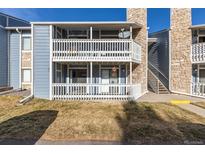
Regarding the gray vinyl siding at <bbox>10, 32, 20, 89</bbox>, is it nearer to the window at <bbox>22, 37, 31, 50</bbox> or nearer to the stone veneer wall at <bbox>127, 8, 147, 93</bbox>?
the window at <bbox>22, 37, 31, 50</bbox>

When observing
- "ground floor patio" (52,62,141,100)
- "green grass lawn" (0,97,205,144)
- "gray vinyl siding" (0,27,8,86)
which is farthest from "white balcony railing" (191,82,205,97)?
"gray vinyl siding" (0,27,8,86)

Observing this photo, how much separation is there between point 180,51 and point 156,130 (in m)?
11.0

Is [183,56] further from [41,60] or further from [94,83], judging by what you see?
[41,60]

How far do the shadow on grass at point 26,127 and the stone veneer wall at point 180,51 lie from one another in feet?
35.8

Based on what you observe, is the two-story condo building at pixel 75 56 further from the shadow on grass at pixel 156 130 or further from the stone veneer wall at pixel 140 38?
the shadow on grass at pixel 156 130

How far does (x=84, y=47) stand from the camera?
43.4 feet

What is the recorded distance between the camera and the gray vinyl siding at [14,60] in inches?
654

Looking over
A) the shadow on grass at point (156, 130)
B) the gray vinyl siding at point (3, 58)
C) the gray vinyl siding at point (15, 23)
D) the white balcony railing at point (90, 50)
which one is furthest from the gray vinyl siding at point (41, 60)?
the gray vinyl siding at point (15, 23)

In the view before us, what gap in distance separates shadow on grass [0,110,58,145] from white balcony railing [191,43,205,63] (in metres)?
11.4

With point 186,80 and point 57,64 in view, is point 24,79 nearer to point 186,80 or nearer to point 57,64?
point 57,64

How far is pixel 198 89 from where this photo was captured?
1461 centimetres

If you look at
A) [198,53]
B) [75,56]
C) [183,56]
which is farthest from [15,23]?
[198,53]

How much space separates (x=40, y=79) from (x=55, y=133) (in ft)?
23.2
